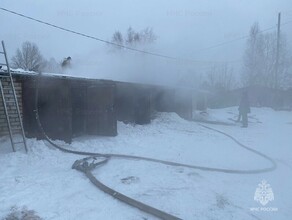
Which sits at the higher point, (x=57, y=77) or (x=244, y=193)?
(x=57, y=77)

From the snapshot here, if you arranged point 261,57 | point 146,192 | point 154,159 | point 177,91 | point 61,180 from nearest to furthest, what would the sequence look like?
point 146,192
point 61,180
point 154,159
point 177,91
point 261,57

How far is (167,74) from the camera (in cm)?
2064

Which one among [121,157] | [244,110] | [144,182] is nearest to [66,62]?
[244,110]

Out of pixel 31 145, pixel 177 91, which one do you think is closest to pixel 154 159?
pixel 31 145

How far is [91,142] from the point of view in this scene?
9828 millimetres

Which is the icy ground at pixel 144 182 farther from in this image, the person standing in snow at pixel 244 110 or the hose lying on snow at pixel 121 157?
the person standing in snow at pixel 244 110

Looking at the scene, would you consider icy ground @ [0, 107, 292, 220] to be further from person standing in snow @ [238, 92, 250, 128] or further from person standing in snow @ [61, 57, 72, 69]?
person standing in snow @ [61, 57, 72, 69]

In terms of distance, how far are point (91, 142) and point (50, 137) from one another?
125cm

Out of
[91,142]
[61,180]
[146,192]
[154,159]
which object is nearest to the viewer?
[146,192]

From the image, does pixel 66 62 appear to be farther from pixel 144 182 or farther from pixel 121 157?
pixel 144 182

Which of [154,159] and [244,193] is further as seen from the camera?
[154,159]

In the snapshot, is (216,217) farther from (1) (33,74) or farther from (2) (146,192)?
(1) (33,74)

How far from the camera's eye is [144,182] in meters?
6.09

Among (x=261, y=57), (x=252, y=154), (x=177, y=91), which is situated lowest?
(x=252, y=154)
